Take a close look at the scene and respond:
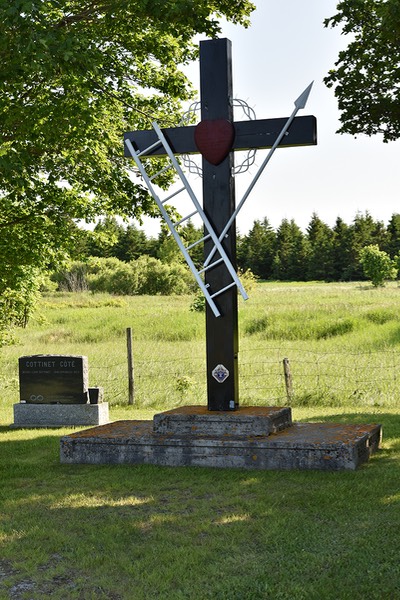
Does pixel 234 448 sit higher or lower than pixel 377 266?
lower

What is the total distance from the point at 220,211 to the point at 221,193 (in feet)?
0.83

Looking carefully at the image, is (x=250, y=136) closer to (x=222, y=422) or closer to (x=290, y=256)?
(x=222, y=422)

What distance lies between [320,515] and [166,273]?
5928 cm

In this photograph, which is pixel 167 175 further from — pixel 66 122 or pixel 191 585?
pixel 191 585

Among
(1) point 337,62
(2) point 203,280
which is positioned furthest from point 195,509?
(1) point 337,62

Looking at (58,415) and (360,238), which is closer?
(58,415)

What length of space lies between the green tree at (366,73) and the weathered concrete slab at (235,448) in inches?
220

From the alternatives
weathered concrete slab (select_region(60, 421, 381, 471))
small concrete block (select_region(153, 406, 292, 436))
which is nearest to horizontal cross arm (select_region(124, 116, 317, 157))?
small concrete block (select_region(153, 406, 292, 436))

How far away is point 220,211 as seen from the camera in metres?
10.6

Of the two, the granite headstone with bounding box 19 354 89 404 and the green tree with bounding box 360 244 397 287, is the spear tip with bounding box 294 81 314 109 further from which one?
the green tree with bounding box 360 244 397 287

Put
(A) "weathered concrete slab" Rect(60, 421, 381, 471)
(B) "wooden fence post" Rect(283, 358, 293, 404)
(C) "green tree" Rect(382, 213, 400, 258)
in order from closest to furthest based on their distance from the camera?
(A) "weathered concrete slab" Rect(60, 421, 381, 471), (B) "wooden fence post" Rect(283, 358, 293, 404), (C) "green tree" Rect(382, 213, 400, 258)

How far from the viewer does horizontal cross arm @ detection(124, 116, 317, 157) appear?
Answer: 1020 cm

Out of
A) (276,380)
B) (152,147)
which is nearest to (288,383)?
(276,380)

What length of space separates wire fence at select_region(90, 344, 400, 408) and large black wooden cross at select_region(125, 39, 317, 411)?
7101 millimetres
